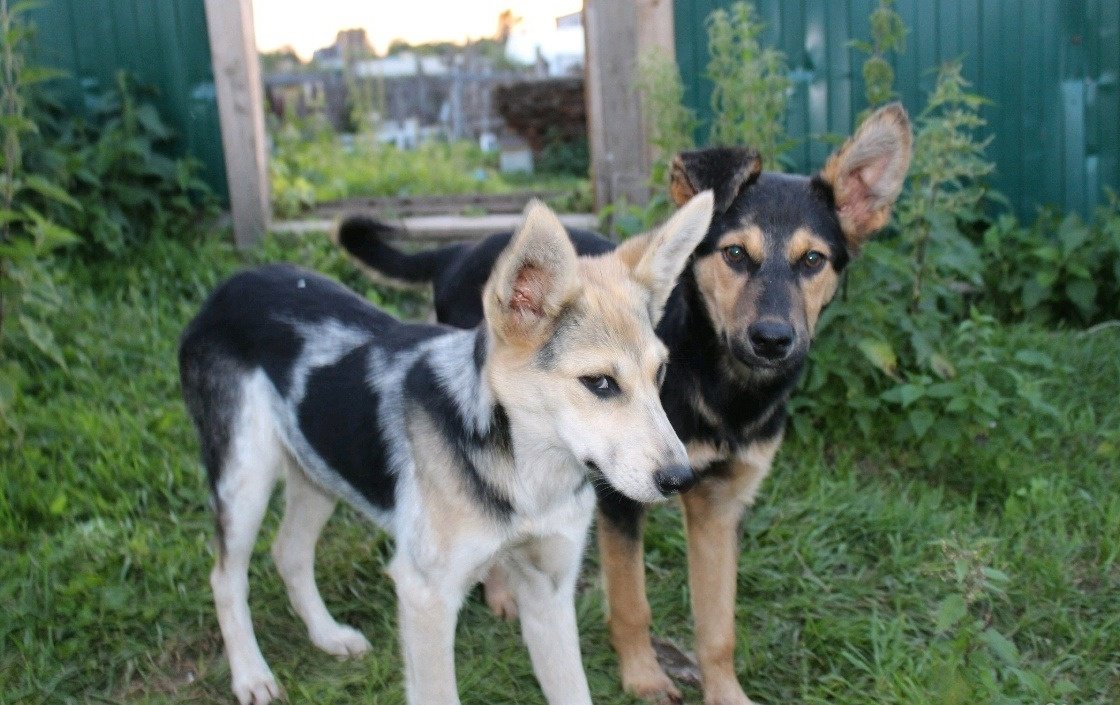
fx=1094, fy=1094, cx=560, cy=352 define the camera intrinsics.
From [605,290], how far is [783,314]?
0.75m

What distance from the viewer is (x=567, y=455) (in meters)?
3.04

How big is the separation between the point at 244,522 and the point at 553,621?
3.66 feet

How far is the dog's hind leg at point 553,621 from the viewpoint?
3203mm

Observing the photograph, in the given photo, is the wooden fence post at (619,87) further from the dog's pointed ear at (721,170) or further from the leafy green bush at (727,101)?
the dog's pointed ear at (721,170)

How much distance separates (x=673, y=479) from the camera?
263cm

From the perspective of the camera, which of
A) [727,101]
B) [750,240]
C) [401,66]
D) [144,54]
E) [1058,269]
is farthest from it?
[401,66]

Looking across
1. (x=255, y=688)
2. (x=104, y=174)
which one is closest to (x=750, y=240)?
(x=255, y=688)

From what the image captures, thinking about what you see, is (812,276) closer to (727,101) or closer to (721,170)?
(721,170)

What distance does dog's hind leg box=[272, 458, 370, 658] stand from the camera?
396cm

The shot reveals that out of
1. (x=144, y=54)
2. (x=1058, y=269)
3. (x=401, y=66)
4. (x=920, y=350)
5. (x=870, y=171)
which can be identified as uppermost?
(x=401, y=66)

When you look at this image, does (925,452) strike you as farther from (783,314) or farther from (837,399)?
(783,314)

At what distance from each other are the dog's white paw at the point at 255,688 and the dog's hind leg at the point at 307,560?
11.6 inches

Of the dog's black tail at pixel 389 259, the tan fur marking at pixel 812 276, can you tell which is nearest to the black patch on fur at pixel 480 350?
the tan fur marking at pixel 812 276

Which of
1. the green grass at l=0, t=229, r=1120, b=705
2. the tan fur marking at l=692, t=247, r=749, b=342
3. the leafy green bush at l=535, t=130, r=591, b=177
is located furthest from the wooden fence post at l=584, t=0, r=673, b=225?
the leafy green bush at l=535, t=130, r=591, b=177
